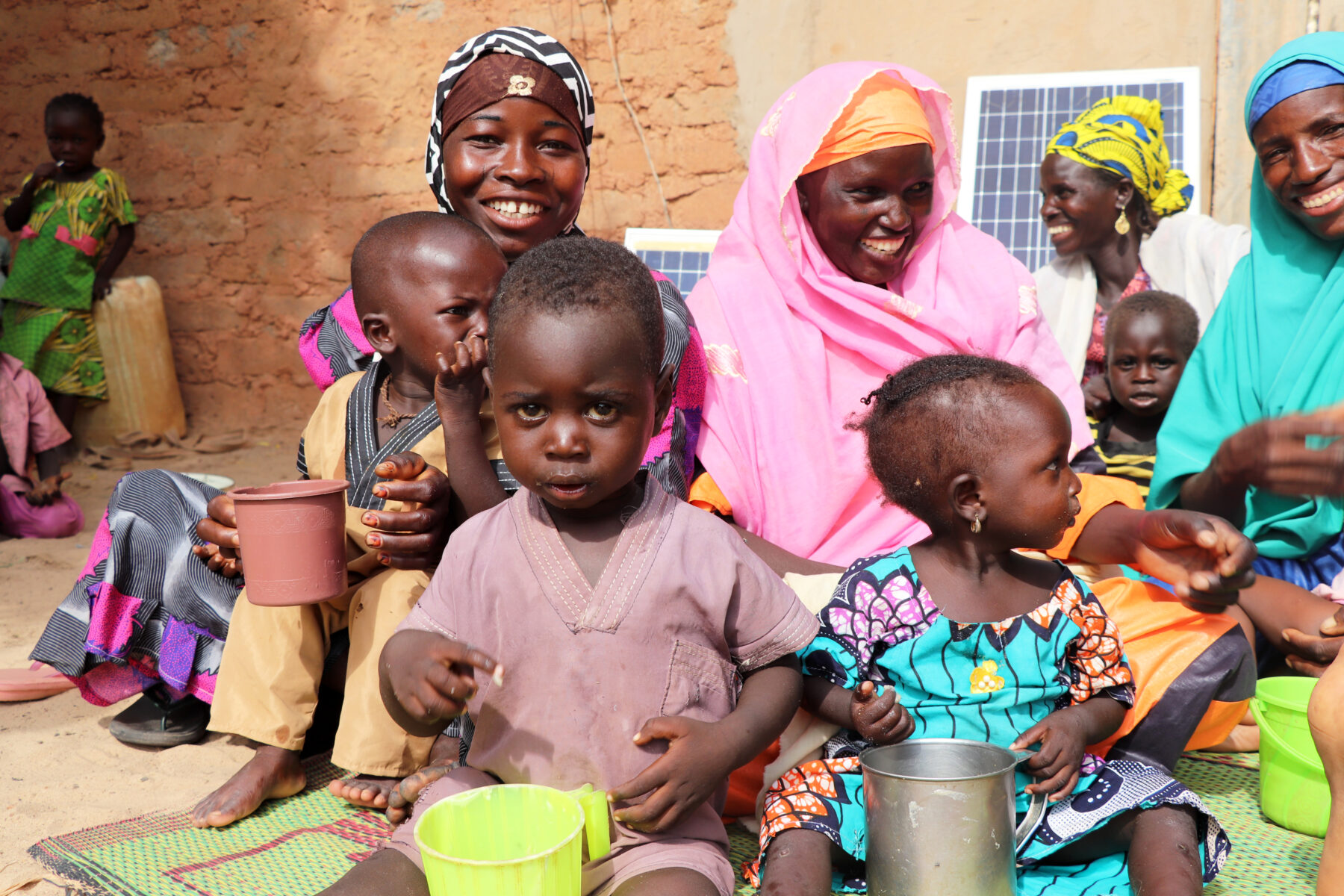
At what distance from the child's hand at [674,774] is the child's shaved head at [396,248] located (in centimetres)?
133

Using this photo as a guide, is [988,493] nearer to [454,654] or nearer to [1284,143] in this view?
[454,654]

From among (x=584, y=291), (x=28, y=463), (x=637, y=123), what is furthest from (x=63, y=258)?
(x=584, y=291)

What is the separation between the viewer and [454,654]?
1779 mm

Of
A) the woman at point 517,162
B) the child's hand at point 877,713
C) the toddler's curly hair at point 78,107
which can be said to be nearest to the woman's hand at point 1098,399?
the woman at point 517,162

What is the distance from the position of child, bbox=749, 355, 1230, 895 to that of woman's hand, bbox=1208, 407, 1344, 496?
399 mm

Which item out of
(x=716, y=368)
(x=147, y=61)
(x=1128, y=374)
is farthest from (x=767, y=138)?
(x=147, y=61)

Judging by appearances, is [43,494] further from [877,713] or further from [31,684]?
[877,713]

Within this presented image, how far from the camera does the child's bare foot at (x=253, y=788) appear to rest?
245 centimetres

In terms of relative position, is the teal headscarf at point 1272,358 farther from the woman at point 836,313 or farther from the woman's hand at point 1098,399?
the woman's hand at point 1098,399

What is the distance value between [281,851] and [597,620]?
1.00 metres

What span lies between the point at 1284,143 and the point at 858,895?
236 centimetres

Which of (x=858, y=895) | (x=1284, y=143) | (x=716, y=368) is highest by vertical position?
(x=1284, y=143)

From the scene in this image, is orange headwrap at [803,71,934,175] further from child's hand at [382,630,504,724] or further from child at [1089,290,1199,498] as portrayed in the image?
child's hand at [382,630,504,724]

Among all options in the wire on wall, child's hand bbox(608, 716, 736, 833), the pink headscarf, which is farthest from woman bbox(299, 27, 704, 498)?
the wire on wall
